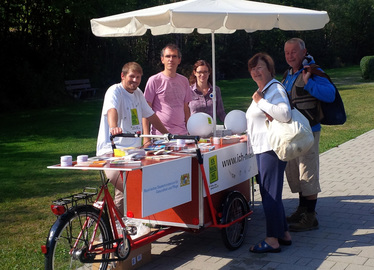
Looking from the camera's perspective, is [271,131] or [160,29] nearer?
[271,131]

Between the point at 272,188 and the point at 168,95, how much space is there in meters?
1.99

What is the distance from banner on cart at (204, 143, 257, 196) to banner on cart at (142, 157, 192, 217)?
1.12 ft

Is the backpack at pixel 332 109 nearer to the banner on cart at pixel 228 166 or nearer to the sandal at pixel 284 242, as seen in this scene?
the banner on cart at pixel 228 166

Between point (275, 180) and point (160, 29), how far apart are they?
10.7 ft

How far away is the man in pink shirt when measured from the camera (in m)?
6.76

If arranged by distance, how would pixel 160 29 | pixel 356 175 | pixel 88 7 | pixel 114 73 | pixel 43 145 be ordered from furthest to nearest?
pixel 114 73, pixel 88 7, pixel 43 145, pixel 356 175, pixel 160 29

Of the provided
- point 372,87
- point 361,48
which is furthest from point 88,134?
point 361,48

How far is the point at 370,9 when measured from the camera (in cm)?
6212

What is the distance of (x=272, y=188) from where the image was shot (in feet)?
Result: 17.9

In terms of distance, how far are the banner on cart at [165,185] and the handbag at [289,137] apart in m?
0.84

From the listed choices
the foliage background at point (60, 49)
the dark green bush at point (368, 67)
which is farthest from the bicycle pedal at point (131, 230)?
the dark green bush at point (368, 67)

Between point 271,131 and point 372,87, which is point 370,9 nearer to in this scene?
point 372,87

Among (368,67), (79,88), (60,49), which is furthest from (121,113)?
(368,67)

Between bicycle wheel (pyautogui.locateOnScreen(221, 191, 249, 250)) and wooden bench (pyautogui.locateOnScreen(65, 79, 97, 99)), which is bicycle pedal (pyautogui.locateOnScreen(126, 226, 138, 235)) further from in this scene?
wooden bench (pyautogui.locateOnScreen(65, 79, 97, 99))
